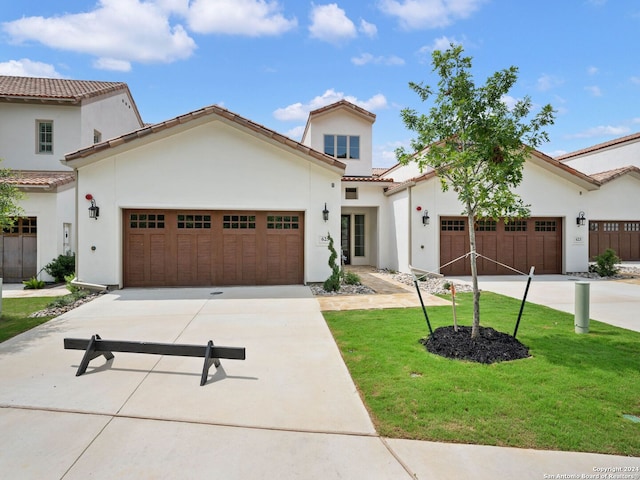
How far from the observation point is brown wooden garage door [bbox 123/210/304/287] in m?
11.0

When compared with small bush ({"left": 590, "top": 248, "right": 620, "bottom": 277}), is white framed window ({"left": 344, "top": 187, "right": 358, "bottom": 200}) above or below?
above

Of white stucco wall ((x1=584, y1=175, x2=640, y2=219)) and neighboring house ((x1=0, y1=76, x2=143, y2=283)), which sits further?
white stucco wall ((x1=584, y1=175, x2=640, y2=219))

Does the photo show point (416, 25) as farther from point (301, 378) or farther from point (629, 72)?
point (301, 378)

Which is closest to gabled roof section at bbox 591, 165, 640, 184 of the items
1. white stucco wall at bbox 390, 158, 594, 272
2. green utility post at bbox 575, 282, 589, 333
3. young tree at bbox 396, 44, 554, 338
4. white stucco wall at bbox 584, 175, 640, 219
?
white stucco wall at bbox 584, 175, 640, 219

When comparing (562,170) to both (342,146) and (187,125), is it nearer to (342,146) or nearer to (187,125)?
(342,146)

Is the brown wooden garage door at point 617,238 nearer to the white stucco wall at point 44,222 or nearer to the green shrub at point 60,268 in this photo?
the green shrub at point 60,268

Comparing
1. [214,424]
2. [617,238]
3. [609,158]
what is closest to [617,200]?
[617,238]

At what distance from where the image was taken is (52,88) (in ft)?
53.9

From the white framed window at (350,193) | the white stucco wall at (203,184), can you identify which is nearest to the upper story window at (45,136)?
the white stucco wall at (203,184)

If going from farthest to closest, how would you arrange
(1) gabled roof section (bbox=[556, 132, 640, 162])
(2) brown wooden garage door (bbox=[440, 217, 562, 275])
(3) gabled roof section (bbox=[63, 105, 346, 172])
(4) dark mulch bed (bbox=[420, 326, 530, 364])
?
(1) gabled roof section (bbox=[556, 132, 640, 162]) < (2) brown wooden garage door (bbox=[440, 217, 562, 275]) < (3) gabled roof section (bbox=[63, 105, 346, 172]) < (4) dark mulch bed (bbox=[420, 326, 530, 364])

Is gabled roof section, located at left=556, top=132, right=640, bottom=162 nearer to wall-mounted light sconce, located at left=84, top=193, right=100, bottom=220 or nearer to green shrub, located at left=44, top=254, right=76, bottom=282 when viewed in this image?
wall-mounted light sconce, located at left=84, top=193, right=100, bottom=220

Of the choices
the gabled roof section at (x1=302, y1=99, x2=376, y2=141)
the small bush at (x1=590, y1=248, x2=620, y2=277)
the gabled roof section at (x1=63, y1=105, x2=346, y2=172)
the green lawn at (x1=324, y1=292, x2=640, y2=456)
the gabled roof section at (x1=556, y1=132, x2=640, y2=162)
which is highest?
the gabled roof section at (x1=302, y1=99, x2=376, y2=141)

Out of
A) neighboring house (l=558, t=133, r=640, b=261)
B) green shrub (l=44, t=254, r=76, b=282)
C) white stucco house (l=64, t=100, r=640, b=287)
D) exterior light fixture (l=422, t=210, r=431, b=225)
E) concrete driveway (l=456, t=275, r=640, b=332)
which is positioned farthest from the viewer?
neighboring house (l=558, t=133, r=640, b=261)

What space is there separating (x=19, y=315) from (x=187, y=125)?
6627 mm
